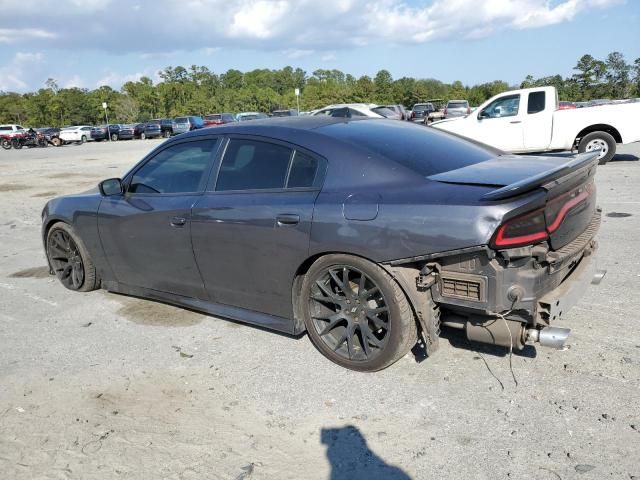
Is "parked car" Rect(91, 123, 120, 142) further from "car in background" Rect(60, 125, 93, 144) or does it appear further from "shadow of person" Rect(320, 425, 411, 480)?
"shadow of person" Rect(320, 425, 411, 480)

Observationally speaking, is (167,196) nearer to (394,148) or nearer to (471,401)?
(394,148)

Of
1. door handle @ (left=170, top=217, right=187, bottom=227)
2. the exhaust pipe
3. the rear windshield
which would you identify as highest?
the rear windshield

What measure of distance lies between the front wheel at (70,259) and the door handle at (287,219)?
8.10 ft

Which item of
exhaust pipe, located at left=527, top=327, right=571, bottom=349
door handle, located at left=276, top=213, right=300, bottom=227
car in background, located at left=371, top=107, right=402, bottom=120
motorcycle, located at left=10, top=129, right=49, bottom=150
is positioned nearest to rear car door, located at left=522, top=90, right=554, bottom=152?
exhaust pipe, located at left=527, top=327, right=571, bottom=349

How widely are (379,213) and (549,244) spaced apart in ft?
3.14

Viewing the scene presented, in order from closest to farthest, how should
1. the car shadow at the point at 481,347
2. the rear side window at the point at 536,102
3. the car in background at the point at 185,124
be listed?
the car shadow at the point at 481,347 < the rear side window at the point at 536,102 < the car in background at the point at 185,124

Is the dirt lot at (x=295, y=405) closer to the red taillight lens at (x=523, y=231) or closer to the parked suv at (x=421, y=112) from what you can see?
the red taillight lens at (x=523, y=231)

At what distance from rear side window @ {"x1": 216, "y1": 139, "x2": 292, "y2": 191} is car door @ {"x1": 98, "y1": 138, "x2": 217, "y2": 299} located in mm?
190

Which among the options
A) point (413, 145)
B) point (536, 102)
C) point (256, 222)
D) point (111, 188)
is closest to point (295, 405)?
point (256, 222)

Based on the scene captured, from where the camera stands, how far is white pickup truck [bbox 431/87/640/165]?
40.6 feet

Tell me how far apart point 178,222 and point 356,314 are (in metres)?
1.60

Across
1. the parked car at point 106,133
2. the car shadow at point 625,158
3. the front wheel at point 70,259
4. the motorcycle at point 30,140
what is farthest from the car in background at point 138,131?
the front wheel at point 70,259

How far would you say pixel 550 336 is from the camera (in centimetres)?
317

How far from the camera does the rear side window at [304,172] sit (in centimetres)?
367
